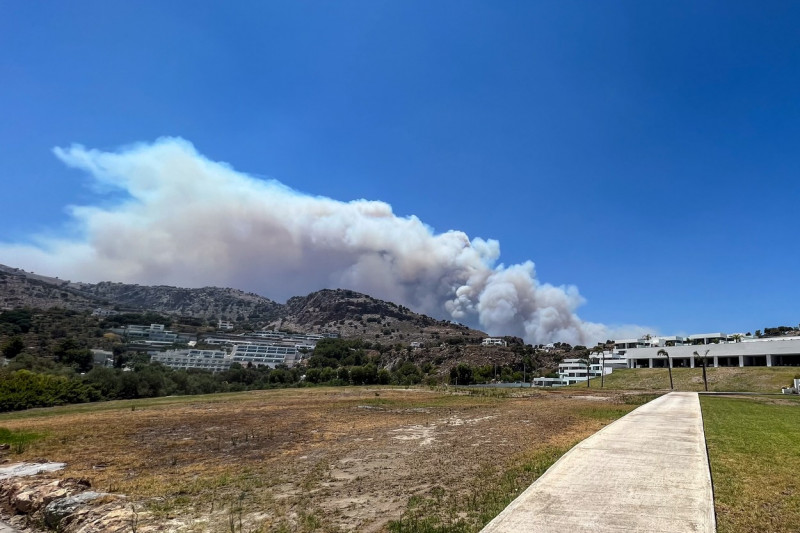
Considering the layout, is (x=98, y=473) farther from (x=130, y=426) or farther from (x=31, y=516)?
(x=130, y=426)

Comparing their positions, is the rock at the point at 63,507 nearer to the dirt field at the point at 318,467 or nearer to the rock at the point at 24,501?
the rock at the point at 24,501

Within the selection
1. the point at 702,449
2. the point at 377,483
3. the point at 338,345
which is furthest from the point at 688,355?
the point at 338,345

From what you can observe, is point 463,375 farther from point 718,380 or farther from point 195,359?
point 195,359

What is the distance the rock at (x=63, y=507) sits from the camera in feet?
33.1

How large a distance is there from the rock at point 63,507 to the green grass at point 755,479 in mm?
12682

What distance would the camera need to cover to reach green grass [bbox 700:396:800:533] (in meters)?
7.65

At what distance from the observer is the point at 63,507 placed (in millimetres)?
10367

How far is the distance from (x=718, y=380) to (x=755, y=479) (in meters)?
72.9

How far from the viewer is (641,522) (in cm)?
723

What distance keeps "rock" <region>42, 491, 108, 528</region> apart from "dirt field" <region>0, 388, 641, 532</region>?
0.92 meters

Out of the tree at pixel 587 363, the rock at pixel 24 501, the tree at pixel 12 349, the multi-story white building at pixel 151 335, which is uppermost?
the multi-story white building at pixel 151 335

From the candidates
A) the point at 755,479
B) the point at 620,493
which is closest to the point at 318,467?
the point at 620,493

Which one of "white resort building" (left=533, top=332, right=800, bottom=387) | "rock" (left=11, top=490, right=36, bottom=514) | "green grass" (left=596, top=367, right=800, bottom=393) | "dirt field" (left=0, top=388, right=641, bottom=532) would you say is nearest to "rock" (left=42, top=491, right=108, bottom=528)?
"rock" (left=11, top=490, right=36, bottom=514)

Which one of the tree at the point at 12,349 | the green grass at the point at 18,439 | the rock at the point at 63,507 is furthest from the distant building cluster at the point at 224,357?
the rock at the point at 63,507
